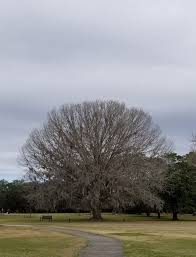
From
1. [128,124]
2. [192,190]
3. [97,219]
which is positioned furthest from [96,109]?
[192,190]

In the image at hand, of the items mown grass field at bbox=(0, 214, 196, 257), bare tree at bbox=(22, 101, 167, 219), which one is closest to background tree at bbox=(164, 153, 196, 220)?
bare tree at bbox=(22, 101, 167, 219)

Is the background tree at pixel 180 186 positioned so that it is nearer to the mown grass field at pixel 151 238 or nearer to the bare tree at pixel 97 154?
the bare tree at pixel 97 154

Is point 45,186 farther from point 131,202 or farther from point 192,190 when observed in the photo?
point 192,190

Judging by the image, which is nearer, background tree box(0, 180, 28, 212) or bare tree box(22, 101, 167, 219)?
bare tree box(22, 101, 167, 219)

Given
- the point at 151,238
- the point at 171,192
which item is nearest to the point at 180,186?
the point at 171,192

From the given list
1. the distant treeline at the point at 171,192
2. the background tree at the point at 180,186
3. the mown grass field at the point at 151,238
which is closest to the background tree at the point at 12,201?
the distant treeline at the point at 171,192

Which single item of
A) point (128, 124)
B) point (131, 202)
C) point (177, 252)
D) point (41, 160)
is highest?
point (128, 124)

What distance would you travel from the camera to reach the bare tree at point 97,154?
237 feet

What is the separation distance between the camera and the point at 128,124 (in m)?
75.7

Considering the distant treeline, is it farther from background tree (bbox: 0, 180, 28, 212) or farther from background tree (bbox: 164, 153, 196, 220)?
background tree (bbox: 0, 180, 28, 212)

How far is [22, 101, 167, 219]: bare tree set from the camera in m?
72.1

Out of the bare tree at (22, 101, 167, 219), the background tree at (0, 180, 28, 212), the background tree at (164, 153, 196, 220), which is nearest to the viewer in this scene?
the bare tree at (22, 101, 167, 219)

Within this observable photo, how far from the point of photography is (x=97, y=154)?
240ft

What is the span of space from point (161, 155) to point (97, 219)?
12.6 metres
